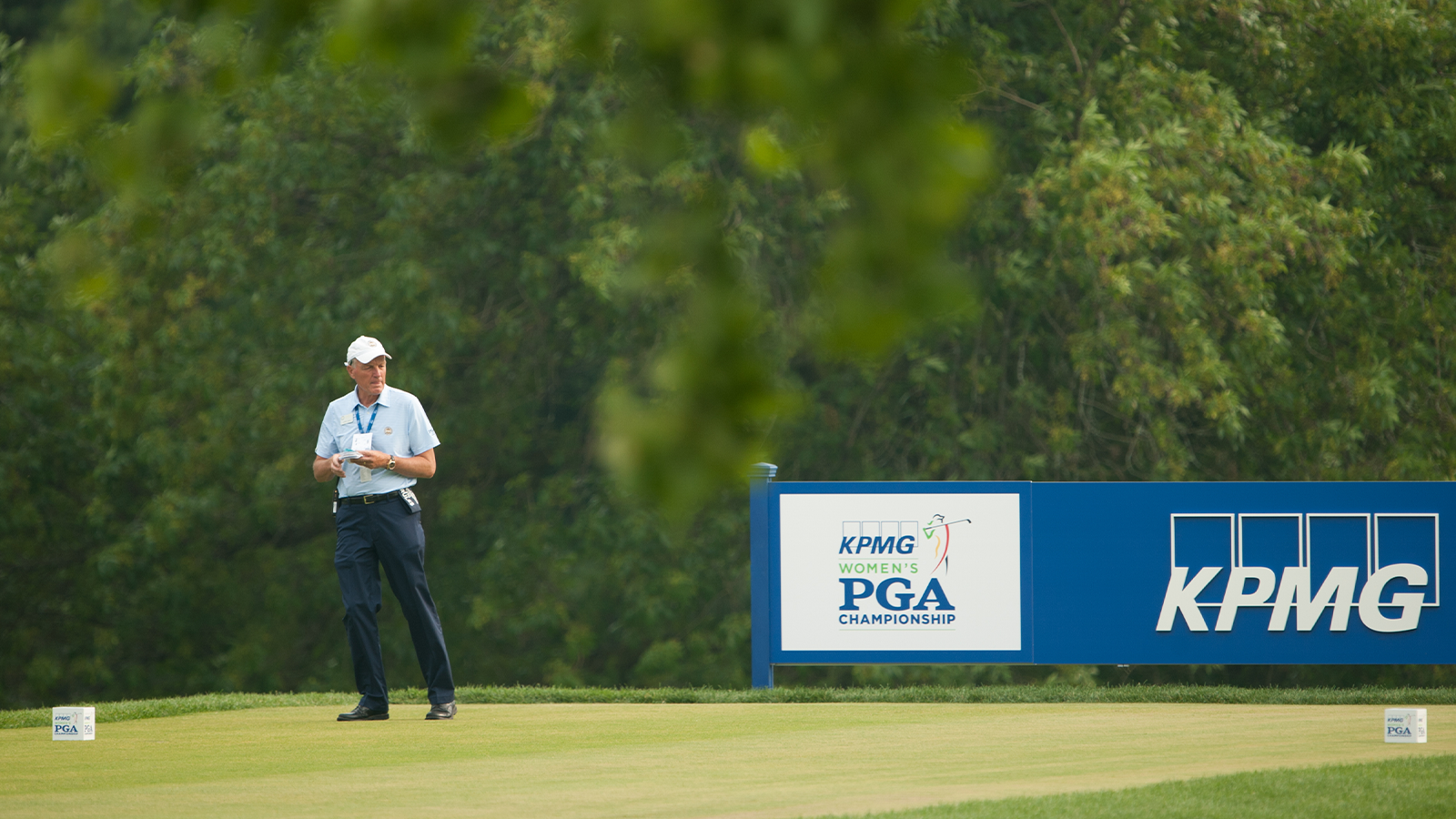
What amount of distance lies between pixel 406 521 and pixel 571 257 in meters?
8.61

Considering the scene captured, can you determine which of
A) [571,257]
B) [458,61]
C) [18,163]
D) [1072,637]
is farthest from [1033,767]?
[18,163]

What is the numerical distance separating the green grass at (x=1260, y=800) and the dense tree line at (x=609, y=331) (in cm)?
859

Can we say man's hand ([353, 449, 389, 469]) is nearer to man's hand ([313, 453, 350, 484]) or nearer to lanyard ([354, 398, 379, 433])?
man's hand ([313, 453, 350, 484])

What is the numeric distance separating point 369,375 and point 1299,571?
6.31 metres

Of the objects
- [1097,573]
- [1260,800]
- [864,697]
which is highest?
[1097,573]

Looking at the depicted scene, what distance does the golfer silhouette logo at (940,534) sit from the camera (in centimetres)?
1126

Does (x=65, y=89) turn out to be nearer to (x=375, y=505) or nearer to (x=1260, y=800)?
(x=1260, y=800)

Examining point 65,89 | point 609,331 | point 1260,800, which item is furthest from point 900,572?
point 65,89

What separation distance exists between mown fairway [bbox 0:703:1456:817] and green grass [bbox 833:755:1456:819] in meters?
0.28

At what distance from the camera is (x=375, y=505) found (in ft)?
28.0

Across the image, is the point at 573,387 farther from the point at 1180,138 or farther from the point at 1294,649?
the point at 1294,649

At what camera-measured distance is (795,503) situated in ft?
37.0

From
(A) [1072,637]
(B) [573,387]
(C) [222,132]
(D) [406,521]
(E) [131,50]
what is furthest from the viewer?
(E) [131,50]

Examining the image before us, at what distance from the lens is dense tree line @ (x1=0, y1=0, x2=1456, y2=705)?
16.8 metres
